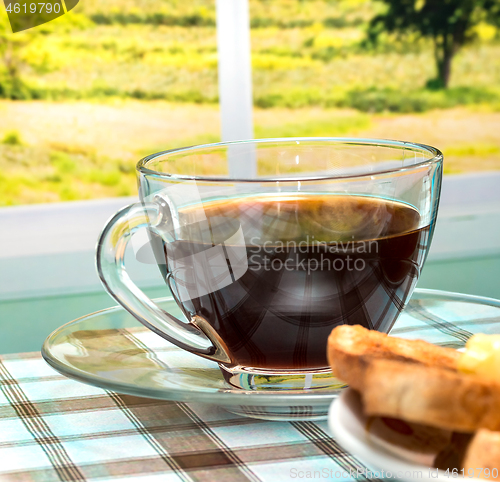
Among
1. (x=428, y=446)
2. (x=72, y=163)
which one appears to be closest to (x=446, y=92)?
(x=72, y=163)

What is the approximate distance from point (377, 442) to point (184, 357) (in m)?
0.28

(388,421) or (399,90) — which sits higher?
(399,90)

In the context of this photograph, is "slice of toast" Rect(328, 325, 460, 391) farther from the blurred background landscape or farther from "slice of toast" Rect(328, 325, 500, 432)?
the blurred background landscape

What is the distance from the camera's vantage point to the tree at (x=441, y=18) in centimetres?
305

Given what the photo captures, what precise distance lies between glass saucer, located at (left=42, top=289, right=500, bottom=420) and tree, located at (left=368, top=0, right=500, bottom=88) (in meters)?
2.67

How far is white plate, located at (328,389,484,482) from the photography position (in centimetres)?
31

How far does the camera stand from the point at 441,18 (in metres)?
3.08

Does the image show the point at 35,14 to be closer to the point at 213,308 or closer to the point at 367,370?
the point at 213,308

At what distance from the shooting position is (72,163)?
11.1ft

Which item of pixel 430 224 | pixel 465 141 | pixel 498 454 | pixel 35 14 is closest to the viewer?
pixel 498 454

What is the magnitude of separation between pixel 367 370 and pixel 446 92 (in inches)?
132

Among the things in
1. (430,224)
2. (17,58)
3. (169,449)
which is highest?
(17,58)

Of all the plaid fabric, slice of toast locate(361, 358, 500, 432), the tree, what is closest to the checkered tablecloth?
the plaid fabric

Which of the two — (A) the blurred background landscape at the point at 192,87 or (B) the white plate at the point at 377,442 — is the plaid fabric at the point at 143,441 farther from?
(A) the blurred background landscape at the point at 192,87
